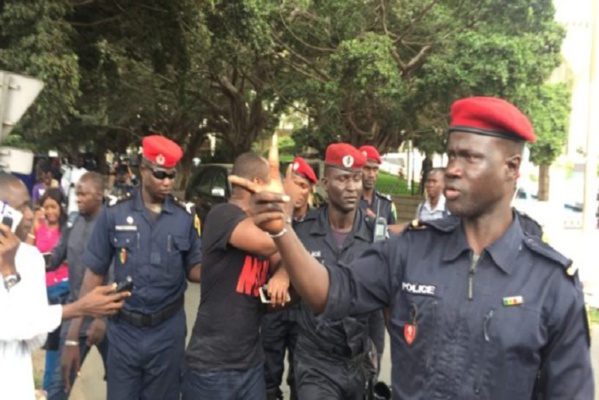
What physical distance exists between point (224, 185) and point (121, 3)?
147 inches

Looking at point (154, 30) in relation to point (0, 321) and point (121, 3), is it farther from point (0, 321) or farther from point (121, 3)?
point (0, 321)

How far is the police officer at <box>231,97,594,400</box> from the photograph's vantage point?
75.3 inches

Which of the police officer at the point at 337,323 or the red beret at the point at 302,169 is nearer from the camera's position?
the police officer at the point at 337,323

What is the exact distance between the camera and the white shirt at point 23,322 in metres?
2.55

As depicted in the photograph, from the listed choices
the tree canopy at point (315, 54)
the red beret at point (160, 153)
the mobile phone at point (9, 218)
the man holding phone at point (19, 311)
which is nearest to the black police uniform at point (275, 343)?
the red beret at point (160, 153)

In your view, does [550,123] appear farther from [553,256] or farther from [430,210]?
[553,256]

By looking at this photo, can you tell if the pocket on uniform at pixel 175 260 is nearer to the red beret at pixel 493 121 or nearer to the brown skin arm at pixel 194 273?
the brown skin arm at pixel 194 273

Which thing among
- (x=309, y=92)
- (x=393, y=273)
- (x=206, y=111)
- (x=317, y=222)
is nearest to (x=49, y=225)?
(x=317, y=222)

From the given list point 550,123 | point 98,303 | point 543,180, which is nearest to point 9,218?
point 98,303

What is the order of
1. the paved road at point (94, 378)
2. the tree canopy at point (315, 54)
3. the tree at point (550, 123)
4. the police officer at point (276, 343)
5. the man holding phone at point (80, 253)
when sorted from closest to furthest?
the man holding phone at point (80, 253), the police officer at point (276, 343), the paved road at point (94, 378), the tree canopy at point (315, 54), the tree at point (550, 123)

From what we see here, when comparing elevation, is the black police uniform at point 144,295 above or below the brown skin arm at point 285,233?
below

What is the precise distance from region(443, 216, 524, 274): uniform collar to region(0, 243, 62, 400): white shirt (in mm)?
1567

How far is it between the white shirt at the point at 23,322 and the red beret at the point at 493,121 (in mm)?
1703

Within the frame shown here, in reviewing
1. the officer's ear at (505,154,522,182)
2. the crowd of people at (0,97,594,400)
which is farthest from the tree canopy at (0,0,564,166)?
the officer's ear at (505,154,522,182)
